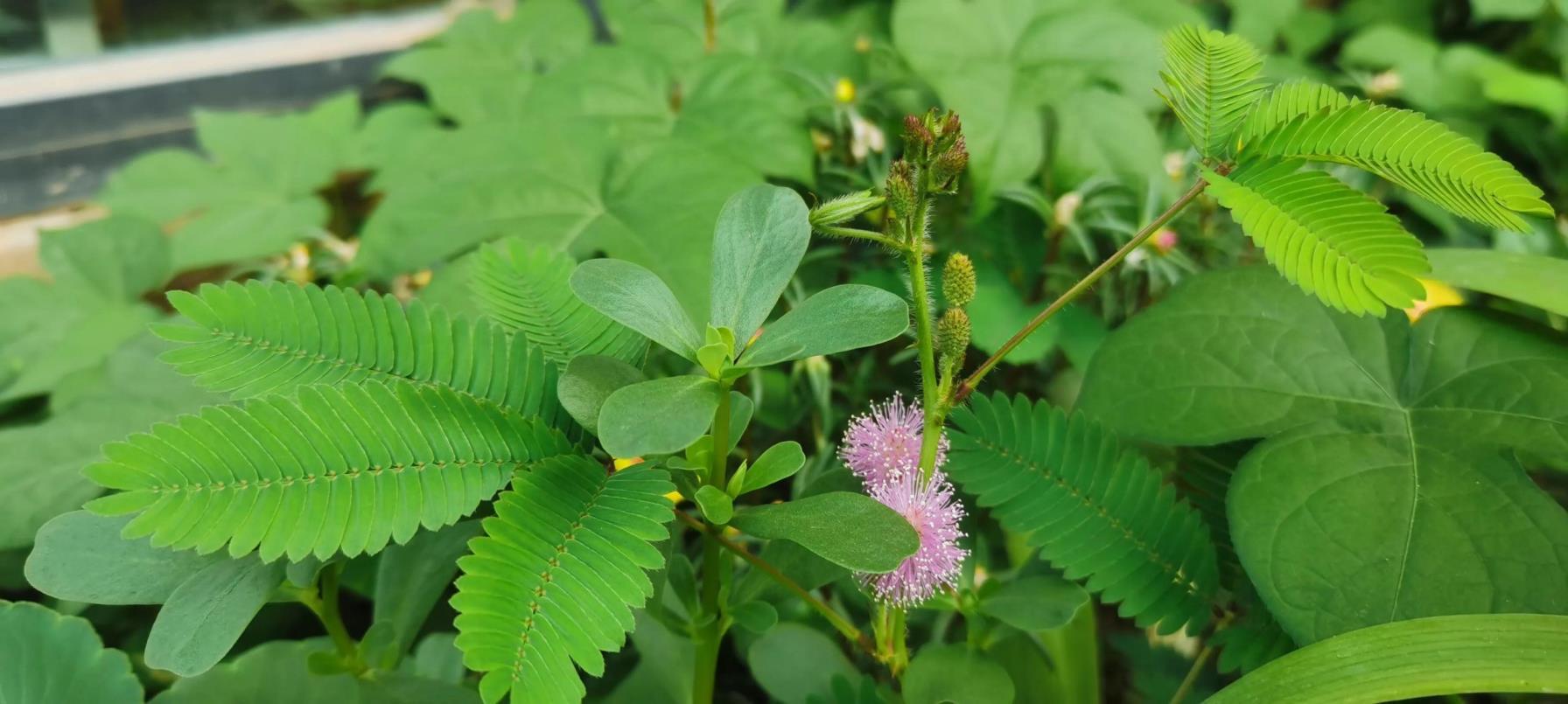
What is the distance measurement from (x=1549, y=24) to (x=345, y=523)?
1708mm

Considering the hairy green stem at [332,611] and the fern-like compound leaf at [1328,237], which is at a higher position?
the fern-like compound leaf at [1328,237]

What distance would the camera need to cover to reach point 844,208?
0.46m

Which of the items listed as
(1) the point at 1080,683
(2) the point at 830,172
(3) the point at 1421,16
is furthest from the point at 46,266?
(3) the point at 1421,16

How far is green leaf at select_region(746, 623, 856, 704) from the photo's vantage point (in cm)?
65

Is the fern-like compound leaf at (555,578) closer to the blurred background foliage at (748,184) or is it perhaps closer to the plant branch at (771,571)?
the plant branch at (771,571)

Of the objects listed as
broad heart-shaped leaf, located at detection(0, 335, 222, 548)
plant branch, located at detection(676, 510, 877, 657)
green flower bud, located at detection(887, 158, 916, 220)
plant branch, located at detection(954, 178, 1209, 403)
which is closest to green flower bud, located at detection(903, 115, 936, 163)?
green flower bud, located at detection(887, 158, 916, 220)

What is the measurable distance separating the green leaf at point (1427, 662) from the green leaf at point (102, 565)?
1.86 feet

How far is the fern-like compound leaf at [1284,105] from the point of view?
20.5 inches

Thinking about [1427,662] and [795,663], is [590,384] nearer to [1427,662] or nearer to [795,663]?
[795,663]

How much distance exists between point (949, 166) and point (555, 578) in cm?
27

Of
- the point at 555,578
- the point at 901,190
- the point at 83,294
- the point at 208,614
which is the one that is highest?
the point at 901,190

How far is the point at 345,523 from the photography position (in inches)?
16.8

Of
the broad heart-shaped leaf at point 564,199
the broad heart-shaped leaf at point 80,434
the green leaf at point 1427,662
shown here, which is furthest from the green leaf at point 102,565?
the green leaf at point 1427,662

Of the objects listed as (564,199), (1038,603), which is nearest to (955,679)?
(1038,603)
